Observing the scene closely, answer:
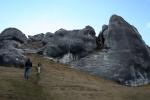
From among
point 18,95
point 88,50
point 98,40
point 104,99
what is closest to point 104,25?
point 98,40

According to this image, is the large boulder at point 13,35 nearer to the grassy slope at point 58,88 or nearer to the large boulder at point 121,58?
the large boulder at point 121,58

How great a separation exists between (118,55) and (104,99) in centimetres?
1835

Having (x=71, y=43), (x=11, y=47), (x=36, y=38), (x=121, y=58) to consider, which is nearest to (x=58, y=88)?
(x=121, y=58)

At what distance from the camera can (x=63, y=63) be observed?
6103 centimetres

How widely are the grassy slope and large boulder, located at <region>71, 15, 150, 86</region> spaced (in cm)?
287

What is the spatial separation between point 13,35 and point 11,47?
383 inches

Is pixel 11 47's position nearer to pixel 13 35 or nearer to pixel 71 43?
pixel 13 35

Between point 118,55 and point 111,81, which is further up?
point 118,55

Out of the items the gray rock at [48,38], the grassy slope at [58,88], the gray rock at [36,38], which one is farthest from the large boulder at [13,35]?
the grassy slope at [58,88]

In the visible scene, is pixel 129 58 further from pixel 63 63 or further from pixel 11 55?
pixel 11 55

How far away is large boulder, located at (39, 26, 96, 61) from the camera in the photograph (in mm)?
64000

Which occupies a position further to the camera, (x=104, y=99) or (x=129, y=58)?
(x=129, y=58)

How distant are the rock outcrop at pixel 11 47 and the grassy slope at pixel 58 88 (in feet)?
10.3

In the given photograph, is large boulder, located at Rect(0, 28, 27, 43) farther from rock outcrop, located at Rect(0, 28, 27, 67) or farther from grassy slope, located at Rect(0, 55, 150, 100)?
grassy slope, located at Rect(0, 55, 150, 100)
